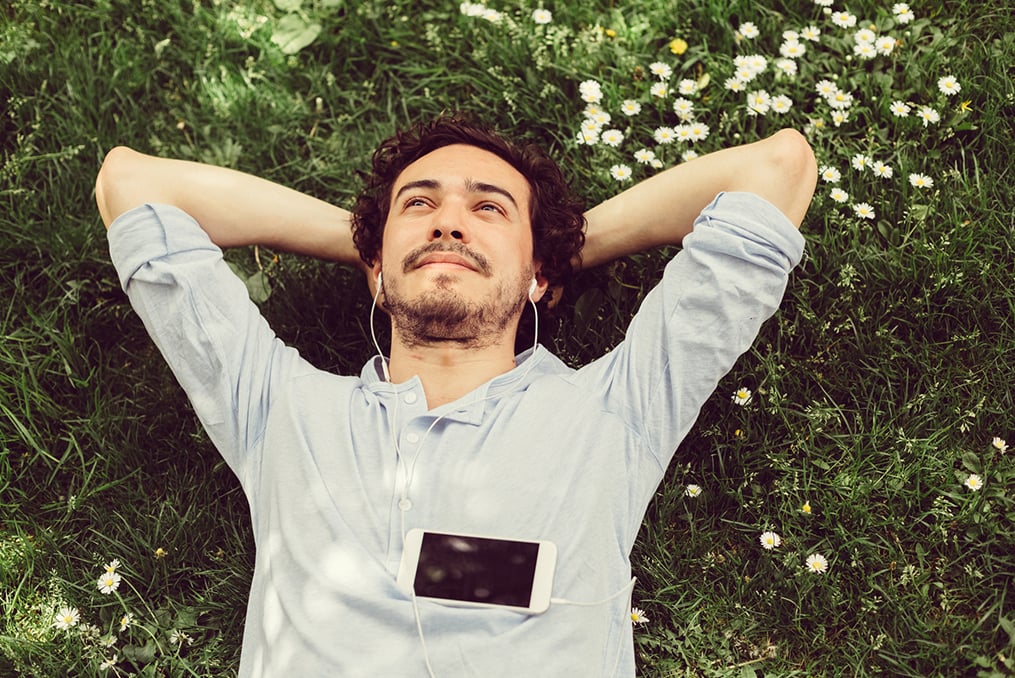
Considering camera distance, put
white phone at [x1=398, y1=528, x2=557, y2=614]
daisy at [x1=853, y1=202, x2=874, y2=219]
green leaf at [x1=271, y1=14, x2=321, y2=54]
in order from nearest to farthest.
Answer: white phone at [x1=398, y1=528, x2=557, y2=614], daisy at [x1=853, y1=202, x2=874, y2=219], green leaf at [x1=271, y1=14, x2=321, y2=54]

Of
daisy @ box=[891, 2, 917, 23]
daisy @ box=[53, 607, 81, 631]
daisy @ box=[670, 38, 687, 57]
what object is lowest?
daisy @ box=[53, 607, 81, 631]

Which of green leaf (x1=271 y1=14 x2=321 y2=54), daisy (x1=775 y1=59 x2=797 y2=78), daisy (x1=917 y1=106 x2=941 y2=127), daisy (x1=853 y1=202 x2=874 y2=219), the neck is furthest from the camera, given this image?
green leaf (x1=271 y1=14 x2=321 y2=54)

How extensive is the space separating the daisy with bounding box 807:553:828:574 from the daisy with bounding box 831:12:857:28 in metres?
2.26

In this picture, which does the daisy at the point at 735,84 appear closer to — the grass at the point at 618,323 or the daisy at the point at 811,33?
the grass at the point at 618,323

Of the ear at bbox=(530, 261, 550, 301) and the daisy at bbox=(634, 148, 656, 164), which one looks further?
the daisy at bbox=(634, 148, 656, 164)

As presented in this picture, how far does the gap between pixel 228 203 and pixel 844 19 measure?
2.71 m

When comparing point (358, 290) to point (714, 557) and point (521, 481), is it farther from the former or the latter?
point (714, 557)

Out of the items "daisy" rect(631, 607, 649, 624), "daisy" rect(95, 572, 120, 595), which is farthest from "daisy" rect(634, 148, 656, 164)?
"daisy" rect(95, 572, 120, 595)

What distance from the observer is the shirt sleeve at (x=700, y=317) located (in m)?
2.80

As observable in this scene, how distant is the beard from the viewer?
2957mm

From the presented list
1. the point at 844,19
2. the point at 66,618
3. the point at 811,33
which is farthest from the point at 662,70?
the point at 66,618

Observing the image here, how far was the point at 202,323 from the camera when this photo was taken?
2908 mm

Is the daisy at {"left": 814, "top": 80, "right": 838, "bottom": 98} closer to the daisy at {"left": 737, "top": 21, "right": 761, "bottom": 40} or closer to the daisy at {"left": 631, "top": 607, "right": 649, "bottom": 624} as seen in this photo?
the daisy at {"left": 737, "top": 21, "right": 761, "bottom": 40}

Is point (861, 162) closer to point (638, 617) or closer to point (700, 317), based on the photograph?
point (700, 317)
